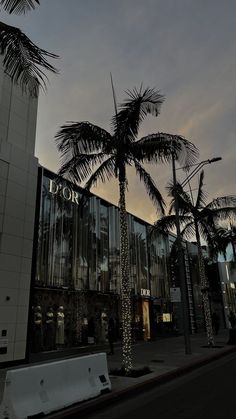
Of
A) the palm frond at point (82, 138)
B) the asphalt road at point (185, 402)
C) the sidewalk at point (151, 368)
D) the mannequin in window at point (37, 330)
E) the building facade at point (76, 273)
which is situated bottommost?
the asphalt road at point (185, 402)

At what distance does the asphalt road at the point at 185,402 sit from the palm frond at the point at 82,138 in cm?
798

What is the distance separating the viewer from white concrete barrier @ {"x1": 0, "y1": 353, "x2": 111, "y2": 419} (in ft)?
21.5

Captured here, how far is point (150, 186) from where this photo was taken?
1391cm

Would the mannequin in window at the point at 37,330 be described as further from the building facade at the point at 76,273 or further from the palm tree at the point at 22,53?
the palm tree at the point at 22,53

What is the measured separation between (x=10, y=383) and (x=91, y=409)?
85.2 inches

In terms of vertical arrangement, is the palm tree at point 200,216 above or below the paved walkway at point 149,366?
above

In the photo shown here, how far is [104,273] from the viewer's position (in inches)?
830

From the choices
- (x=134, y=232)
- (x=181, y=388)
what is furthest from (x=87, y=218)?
(x=181, y=388)

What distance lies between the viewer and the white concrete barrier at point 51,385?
6559mm

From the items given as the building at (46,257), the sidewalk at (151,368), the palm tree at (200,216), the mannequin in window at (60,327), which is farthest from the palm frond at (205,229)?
the mannequin in window at (60,327)

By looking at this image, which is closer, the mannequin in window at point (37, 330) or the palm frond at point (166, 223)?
the mannequin in window at point (37, 330)

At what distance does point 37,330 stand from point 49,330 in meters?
0.83

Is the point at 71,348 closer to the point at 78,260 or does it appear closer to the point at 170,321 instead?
the point at 78,260

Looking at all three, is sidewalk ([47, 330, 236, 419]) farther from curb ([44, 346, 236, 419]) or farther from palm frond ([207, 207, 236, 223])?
palm frond ([207, 207, 236, 223])
